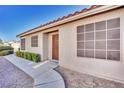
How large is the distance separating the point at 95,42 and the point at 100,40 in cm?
31

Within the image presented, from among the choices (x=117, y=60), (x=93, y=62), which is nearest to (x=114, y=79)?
(x=117, y=60)

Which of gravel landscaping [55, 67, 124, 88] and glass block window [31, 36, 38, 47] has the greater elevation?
glass block window [31, 36, 38, 47]

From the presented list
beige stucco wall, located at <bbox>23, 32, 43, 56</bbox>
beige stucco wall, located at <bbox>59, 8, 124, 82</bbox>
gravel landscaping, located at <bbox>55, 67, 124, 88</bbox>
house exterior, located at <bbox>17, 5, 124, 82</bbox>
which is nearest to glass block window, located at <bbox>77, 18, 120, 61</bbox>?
house exterior, located at <bbox>17, 5, 124, 82</bbox>

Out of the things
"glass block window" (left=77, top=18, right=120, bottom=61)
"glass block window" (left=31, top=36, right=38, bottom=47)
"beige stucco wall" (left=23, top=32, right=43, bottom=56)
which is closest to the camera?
"glass block window" (left=77, top=18, right=120, bottom=61)

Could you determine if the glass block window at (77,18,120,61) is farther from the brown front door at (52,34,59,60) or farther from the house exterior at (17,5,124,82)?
the brown front door at (52,34,59,60)

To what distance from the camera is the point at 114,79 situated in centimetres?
534

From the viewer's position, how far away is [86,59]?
21.7ft

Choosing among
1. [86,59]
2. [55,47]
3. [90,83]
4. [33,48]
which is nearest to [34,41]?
[33,48]

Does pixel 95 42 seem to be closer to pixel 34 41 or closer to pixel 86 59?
pixel 86 59

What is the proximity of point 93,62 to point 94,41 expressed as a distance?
1.00m

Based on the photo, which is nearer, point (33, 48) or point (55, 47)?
point (55, 47)

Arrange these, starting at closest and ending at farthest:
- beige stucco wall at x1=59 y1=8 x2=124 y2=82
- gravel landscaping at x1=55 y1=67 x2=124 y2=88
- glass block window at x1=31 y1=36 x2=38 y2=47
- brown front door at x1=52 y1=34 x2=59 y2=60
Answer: gravel landscaping at x1=55 y1=67 x2=124 y2=88
beige stucco wall at x1=59 y1=8 x2=124 y2=82
brown front door at x1=52 y1=34 x2=59 y2=60
glass block window at x1=31 y1=36 x2=38 y2=47

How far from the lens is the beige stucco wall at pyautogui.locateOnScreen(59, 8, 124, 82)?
5176 millimetres
